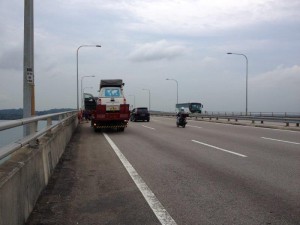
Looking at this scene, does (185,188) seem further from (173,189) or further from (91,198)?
(91,198)

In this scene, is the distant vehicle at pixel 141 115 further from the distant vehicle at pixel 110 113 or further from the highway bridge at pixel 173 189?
the highway bridge at pixel 173 189

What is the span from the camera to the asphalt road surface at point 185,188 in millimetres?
6152

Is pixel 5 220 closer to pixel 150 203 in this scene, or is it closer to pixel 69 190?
pixel 150 203

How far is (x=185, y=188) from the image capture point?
807 cm

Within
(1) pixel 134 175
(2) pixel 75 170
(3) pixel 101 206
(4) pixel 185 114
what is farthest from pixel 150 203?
(4) pixel 185 114

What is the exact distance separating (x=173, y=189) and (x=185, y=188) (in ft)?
0.80

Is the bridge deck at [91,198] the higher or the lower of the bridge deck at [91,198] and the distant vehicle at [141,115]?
the lower

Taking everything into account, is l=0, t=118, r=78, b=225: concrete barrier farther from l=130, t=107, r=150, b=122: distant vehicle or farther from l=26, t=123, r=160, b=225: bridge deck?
l=130, t=107, r=150, b=122: distant vehicle

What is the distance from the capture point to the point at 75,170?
1051cm

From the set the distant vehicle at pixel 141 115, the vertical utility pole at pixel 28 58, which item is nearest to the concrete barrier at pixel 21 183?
the vertical utility pole at pixel 28 58

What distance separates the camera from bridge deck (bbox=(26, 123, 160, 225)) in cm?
607

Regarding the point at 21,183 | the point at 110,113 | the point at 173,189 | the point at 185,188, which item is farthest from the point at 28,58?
the point at 110,113

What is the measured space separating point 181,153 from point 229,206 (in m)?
7.03

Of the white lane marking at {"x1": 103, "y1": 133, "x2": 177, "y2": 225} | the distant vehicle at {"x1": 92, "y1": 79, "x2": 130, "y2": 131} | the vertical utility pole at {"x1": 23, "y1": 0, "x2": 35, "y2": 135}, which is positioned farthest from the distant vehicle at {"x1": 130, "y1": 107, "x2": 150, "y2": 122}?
the vertical utility pole at {"x1": 23, "y1": 0, "x2": 35, "y2": 135}
